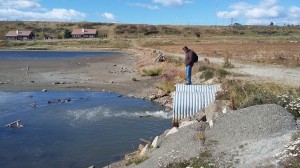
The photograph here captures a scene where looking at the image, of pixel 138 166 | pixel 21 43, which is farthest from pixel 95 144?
pixel 21 43

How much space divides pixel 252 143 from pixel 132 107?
1476 centimetres

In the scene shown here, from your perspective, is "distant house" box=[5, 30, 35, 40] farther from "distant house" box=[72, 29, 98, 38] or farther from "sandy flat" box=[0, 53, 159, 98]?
"sandy flat" box=[0, 53, 159, 98]

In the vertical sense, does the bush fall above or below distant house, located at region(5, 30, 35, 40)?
below

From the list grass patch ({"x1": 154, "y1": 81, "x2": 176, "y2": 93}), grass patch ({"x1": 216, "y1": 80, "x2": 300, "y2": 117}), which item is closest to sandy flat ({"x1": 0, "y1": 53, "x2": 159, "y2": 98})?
grass patch ({"x1": 154, "y1": 81, "x2": 176, "y2": 93})

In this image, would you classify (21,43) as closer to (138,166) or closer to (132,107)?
(132,107)

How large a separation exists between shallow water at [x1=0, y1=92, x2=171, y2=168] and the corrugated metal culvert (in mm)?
1196

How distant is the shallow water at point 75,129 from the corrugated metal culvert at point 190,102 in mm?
1196

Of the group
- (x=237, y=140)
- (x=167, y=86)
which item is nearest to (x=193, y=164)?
(x=237, y=140)

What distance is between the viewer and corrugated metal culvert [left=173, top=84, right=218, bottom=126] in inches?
753

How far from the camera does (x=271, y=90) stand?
1833 centimetres

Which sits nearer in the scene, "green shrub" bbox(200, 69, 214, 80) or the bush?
the bush

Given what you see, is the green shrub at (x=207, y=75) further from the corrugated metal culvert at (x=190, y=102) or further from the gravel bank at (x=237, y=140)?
the gravel bank at (x=237, y=140)

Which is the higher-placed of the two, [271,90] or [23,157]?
[271,90]

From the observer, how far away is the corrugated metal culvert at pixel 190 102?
19131mm
